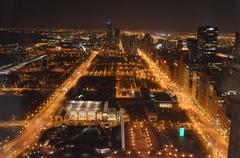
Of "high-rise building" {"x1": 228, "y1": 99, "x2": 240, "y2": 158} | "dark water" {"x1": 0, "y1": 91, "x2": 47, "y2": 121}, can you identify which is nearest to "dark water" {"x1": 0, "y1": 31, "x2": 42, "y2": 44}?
"dark water" {"x1": 0, "y1": 91, "x2": 47, "y2": 121}

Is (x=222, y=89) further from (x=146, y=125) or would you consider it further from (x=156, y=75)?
(x=156, y=75)

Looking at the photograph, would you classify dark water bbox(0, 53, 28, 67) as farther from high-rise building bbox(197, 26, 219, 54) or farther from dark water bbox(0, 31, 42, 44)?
dark water bbox(0, 31, 42, 44)

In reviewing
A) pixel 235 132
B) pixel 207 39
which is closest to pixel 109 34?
pixel 207 39

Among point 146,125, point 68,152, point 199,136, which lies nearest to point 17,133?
point 68,152

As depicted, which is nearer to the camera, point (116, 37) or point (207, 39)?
point (207, 39)

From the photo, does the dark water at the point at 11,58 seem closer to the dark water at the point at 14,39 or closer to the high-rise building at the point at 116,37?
the dark water at the point at 14,39

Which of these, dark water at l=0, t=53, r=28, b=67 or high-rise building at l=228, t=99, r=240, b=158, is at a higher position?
dark water at l=0, t=53, r=28, b=67

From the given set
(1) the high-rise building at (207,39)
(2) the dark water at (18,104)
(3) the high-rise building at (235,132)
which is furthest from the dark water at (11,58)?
(3) the high-rise building at (235,132)

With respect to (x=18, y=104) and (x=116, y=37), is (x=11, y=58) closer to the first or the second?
(x=18, y=104)
